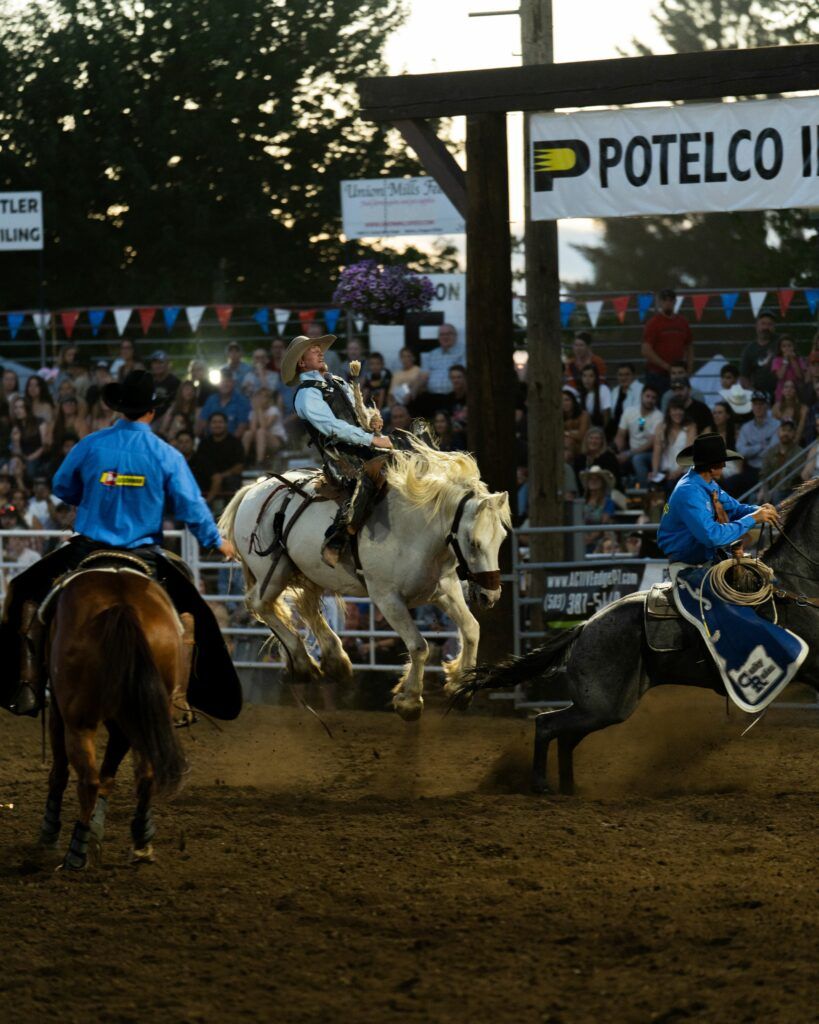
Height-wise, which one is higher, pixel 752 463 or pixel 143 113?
pixel 143 113

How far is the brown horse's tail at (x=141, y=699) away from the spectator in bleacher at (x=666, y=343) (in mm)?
9405

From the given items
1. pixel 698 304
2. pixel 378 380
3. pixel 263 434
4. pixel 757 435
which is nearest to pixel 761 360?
pixel 757 435

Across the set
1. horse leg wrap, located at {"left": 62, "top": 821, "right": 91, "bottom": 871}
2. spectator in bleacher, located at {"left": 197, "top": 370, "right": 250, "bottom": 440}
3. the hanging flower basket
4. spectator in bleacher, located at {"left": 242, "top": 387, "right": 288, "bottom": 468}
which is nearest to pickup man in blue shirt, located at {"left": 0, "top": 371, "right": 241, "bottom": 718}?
horse leg wrap, located at {"left": 62, "top": 821, "right": 91, "bottom": 871}

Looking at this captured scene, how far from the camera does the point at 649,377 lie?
48.4 feet

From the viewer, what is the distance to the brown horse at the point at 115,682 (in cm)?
616

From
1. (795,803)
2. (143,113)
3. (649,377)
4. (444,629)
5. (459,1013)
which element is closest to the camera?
(459,1013)

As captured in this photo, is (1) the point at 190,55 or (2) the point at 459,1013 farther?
(1) the point at 190,55

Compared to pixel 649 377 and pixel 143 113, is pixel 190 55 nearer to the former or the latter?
pixel 143 113

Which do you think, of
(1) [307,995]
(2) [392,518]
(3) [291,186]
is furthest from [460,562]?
(3) [291,186]

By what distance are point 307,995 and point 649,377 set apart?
34.9 feet

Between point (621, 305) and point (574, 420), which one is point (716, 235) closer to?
point (621, 305)

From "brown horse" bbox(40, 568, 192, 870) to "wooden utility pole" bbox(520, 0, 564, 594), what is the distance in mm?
5487

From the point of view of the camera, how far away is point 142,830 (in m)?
6.60

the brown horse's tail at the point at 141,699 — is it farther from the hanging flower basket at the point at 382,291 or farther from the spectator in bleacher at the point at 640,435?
the hanging flower basket at the point at 382,291
